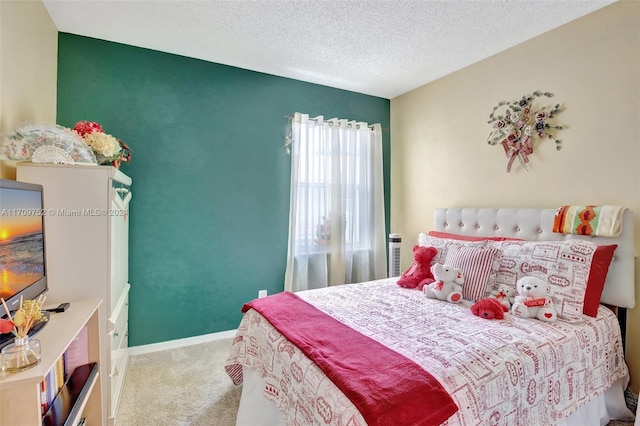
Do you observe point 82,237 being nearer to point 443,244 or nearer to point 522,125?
point 443,244

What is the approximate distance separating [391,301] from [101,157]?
2.03 m

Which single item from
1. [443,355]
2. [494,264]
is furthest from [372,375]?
[494,264]

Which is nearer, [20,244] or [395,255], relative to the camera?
[20,244]

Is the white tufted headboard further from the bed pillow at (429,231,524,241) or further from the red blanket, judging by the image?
the red blanket

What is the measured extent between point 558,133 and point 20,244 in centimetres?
321

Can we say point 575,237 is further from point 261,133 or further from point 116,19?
point 116,19

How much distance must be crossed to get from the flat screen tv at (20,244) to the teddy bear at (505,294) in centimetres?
243

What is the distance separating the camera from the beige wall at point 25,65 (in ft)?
5.33

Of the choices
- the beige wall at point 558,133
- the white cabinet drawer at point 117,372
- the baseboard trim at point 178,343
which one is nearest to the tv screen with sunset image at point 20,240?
the white cabinet drawer at point 117,372

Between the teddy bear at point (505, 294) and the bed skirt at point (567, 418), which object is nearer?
the bed skirt at point (567, 418)

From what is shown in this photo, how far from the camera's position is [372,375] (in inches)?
47.6

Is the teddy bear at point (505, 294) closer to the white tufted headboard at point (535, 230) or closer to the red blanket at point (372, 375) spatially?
the white tufted headboard at point (535, 230)

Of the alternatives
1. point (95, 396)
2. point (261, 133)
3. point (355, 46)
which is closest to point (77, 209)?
point (95, 396)

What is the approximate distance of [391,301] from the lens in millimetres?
2141
